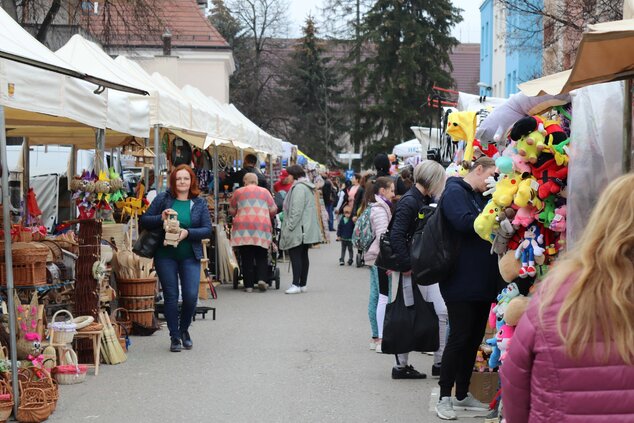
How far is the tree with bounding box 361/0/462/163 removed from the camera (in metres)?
50.7

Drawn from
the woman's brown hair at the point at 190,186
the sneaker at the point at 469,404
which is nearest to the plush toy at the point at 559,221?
the sneaker at the point at 469,404

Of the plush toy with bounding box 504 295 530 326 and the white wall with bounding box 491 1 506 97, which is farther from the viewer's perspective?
the white wall with bounding box 491 1 506 97

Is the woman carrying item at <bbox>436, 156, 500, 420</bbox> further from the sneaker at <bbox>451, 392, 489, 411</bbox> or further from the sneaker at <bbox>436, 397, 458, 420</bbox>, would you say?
the sneaker at <bbox>451, 392, 489, 411</bbox>

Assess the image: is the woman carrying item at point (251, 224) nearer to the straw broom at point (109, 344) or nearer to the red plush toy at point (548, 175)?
the straw broom at point (109, 344)

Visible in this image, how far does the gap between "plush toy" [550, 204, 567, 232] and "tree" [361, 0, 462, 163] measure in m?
44.9

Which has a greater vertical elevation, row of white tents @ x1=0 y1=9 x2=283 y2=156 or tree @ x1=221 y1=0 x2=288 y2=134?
tree @ x1=221 y1=0 x2=288 y2=134

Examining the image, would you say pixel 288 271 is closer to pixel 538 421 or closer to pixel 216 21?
pixel 538 421

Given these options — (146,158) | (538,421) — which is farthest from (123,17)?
(538,421)

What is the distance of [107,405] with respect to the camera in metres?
7.88

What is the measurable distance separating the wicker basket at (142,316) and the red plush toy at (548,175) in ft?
21.6

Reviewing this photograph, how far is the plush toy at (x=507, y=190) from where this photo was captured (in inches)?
230

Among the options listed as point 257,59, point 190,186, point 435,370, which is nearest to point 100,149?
point 190,186

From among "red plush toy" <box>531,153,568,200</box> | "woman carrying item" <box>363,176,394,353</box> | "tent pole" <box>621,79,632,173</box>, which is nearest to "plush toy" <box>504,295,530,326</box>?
"red plush toy" <box>531,153,568,200</box>

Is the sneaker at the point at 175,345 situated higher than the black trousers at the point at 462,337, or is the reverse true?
the black trousers at the point at 462,337
